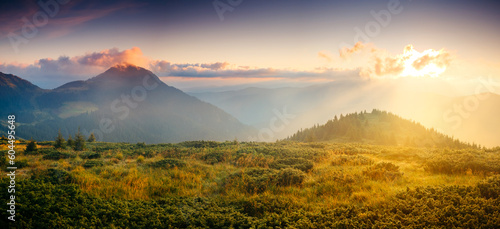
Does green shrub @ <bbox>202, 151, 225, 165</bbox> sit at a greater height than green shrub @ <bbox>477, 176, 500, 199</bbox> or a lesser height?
lesser

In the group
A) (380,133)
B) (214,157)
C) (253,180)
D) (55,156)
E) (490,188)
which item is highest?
(490,188)

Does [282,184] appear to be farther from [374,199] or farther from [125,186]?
[125,186]

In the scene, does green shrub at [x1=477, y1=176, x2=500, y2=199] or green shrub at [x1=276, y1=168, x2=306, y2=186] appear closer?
green shrub at [x1=477, y1=176, x2=500, y2=199]

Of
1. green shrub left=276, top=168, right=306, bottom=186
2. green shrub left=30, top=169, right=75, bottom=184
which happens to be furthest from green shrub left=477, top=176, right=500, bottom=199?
green shrub left=30, top=169, right=75, bottom=184

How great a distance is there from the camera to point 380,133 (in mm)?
102438

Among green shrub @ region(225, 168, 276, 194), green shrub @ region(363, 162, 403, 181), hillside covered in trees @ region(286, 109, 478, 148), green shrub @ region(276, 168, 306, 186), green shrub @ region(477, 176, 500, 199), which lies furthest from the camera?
hillside covered in trees @ region(286, 109, 478, 148)

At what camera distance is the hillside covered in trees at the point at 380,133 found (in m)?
97.7

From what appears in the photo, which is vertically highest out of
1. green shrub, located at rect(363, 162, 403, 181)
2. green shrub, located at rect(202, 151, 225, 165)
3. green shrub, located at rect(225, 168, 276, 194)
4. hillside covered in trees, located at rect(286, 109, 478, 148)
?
green shrub, located at rect(363, 162, 403, 181)

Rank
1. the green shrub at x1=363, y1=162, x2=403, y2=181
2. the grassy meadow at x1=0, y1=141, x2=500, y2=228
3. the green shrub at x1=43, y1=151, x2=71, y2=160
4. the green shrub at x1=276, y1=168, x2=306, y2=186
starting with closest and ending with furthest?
the grassy meadow at x1=0, y1=141, x2=500, y2=228, the green shrub at x1=276, y1=168, x2=306, y2=186, the green shrub at x1=363, y1=162, x2=403, y2=181, the green shrub at x1=43, y1=151, x2=71, y2=160

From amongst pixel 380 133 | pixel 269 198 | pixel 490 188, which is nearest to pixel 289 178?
pixel 269 198

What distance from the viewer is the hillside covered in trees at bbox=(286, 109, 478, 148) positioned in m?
97.7

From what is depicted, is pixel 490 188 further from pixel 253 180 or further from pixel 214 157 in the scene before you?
pixel 214 157

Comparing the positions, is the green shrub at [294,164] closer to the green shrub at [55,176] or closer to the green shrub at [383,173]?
the green shrub at [383,173]

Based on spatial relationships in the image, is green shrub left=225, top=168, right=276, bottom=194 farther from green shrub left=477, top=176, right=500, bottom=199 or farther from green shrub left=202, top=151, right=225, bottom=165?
green shrub left=477, top=176, right=500, bottom=199
